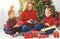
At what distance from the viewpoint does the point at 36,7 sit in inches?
57.1

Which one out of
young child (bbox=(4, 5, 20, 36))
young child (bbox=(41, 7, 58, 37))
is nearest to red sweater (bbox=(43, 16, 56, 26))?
young child (bbox=(41, 7, 58, 37))

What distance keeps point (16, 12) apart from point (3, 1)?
14cm

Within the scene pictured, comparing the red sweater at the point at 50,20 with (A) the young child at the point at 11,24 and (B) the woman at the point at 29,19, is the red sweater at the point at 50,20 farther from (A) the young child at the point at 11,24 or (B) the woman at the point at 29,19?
(A) the young child at the point at 11,24

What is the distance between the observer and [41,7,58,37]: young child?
144 cm

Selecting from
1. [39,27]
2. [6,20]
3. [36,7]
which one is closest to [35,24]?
[39,27]

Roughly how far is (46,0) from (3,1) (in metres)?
0.36

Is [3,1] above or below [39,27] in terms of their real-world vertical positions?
above

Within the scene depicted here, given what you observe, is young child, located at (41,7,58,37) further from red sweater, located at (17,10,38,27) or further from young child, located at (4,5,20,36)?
young child, located at (4,5,20,36)

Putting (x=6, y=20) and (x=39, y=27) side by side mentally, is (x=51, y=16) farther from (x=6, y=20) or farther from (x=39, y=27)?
(x=6, y=20)

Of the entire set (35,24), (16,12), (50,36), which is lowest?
(50,36)

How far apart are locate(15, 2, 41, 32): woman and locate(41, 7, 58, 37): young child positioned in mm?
65

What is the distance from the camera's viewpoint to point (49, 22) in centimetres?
146

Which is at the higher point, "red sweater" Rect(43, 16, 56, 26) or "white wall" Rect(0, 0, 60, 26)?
"white wall" Rect(0, 0, 60, 26)

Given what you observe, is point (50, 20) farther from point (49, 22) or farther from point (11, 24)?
point (11, 24)
